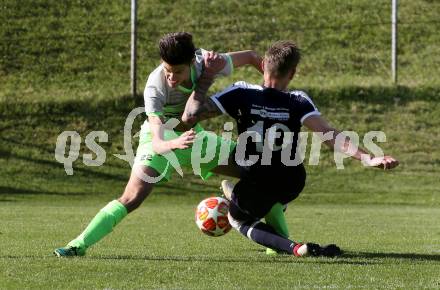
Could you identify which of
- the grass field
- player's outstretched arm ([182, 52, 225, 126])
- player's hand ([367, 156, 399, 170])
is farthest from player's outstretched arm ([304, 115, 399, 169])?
the grass field

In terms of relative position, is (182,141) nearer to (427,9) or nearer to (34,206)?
(34,206)

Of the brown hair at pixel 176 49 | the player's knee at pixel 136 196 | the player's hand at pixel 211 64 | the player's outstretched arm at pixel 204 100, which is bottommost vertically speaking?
the player's knee at pixel 136 196

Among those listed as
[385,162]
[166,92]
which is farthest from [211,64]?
[385,162]

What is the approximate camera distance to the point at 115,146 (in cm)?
2228

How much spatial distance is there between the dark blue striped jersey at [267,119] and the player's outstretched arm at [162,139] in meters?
0.50

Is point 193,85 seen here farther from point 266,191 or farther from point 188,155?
point 266,191

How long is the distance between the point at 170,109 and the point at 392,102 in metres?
16.6

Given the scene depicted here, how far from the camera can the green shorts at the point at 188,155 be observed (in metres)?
7.95

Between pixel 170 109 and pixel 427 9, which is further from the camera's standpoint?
pixel 427 9

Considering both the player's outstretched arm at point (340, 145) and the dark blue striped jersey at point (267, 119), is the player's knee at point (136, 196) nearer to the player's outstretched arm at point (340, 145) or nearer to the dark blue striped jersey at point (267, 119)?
the dark blue striped jersey at point (267, 119)

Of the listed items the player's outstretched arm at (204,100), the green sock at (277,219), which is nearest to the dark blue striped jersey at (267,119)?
the player's outstretched arm at (204,100)

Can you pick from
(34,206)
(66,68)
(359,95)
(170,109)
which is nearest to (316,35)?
(359,95)

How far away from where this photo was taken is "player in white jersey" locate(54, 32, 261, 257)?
7.54 m

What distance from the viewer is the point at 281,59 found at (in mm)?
7480
